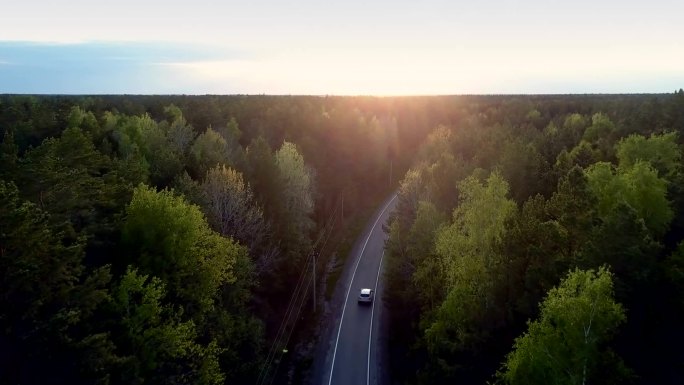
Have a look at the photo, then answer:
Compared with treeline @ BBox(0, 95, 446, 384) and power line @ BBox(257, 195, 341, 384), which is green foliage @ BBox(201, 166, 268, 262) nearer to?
treeline @ BBox(0, 95, 446, 384)

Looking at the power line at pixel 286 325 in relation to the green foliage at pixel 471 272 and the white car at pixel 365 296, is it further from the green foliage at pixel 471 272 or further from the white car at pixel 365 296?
the green foliage at pixel 471 272

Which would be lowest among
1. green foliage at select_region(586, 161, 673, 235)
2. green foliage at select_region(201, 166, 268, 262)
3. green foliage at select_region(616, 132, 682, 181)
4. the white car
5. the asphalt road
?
the asphalt road

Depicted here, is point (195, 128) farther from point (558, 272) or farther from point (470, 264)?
point (558, 272)

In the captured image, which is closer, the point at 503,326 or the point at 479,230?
the point at 503,326

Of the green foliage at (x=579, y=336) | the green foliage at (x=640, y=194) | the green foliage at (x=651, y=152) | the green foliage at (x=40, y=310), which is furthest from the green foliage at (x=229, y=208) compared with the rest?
the green foliage at (x=651, y=152)

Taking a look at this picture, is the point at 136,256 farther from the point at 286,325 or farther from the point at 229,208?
the point at 286,325

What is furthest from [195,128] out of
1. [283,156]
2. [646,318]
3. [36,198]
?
[646,318]

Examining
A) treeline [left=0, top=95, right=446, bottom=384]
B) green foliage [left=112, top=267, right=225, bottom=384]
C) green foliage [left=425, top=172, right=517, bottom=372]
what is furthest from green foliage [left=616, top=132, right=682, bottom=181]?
green foliage [left=112, top=267, right=225, bottom=384]
